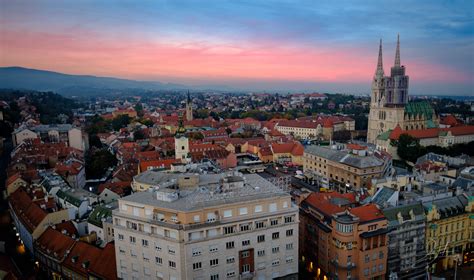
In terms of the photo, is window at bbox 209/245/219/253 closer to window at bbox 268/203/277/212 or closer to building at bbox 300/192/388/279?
window at bbox 268/203/277/212

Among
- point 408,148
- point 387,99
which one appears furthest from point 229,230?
point 387,99

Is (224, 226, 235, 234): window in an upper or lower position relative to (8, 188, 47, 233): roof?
upper

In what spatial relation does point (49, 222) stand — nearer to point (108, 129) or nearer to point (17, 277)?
point (17, 277)

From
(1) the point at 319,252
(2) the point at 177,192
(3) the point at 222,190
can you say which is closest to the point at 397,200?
(1) the point at 319,252

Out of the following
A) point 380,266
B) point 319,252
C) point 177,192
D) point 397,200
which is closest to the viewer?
point 177,192

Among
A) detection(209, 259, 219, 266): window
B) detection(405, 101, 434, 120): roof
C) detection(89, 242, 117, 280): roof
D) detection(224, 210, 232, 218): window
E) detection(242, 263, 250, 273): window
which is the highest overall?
detection(405, 101, 434, 120): roof

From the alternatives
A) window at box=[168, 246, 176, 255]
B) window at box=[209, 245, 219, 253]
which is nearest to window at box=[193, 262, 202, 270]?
window at box=[209, 245, 219, 253]

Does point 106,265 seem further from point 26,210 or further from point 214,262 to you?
point 26,210
